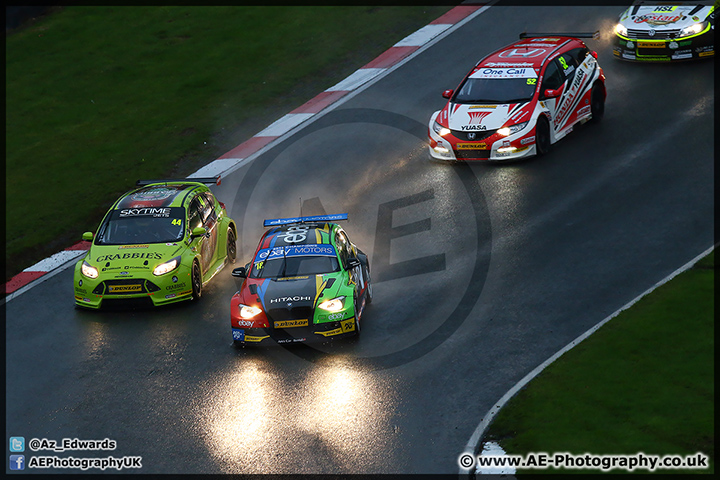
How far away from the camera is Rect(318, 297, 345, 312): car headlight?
41.5 ft

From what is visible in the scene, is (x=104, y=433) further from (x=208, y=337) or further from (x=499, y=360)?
(x=499, y=360)

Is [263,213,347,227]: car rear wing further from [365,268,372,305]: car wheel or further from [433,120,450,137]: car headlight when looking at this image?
[433,120,450,137]: car headlight

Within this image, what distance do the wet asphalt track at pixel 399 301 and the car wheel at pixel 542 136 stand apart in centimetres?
34

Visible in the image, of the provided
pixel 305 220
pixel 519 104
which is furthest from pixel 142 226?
pixel 519 104

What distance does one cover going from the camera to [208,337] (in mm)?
13469

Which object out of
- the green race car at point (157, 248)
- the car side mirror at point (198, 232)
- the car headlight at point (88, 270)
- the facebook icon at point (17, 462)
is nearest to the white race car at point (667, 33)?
the green race car at point (157, 248)

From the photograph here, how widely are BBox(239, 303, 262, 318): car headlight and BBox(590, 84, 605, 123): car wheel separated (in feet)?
33.1

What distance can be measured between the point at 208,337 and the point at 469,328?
12.7 feet

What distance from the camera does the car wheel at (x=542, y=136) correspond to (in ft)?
59.7

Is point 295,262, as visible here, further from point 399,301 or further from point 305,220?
point 399,301

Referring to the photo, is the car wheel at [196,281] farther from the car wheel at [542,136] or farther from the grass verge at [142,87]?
the car wheel at [542,136]

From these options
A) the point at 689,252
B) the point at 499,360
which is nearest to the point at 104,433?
the point at 499,360

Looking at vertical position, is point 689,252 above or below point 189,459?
below

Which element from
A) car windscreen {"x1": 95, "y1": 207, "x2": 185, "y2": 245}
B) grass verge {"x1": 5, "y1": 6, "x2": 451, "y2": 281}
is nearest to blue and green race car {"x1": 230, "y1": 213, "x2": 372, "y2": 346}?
car windscreen {"x1": 95, "y1": 207, "x2": 185, "y2": 245}
